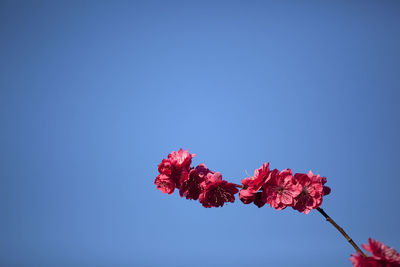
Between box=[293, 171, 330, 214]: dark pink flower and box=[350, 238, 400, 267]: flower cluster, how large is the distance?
0.44 meters

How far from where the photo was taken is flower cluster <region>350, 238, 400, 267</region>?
74 cm

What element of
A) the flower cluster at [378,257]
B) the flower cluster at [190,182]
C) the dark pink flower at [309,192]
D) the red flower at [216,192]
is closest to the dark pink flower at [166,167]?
the flower cluster at [190,182]

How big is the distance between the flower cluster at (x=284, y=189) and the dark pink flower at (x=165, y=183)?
31 centimetres

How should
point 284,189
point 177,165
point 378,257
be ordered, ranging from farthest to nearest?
point 177,165 < point 284,189 < point 378,257

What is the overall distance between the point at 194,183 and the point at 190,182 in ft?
0.06

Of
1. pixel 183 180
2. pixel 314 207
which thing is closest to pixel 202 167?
pixel 183 180

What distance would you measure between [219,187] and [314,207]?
39cm

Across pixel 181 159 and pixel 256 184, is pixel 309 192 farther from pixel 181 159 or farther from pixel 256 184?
pixel 181 159

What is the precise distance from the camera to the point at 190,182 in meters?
1.36

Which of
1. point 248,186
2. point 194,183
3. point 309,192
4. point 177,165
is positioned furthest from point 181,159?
point 309,192

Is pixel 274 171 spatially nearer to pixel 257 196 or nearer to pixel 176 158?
pixel 257 196

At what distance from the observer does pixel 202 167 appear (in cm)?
138

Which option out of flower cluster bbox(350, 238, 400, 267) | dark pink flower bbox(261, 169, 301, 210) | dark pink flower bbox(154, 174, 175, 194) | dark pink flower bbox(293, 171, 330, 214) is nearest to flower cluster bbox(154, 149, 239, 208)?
dark pink flower bbox(154, 174, 175, 194)

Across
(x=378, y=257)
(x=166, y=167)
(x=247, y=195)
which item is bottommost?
(x=378, y=257)
